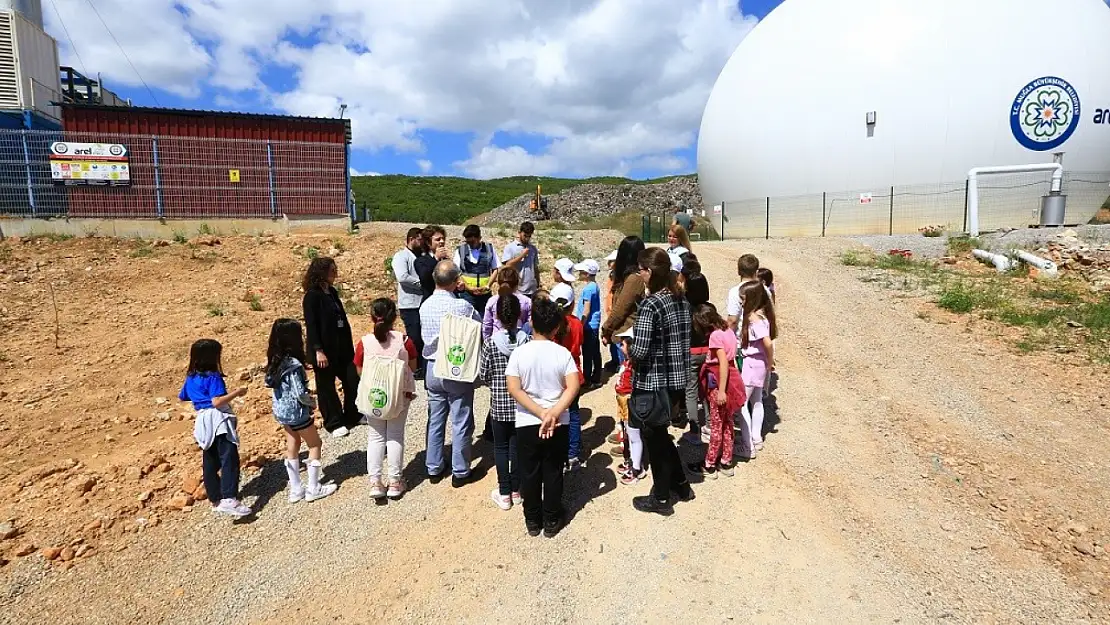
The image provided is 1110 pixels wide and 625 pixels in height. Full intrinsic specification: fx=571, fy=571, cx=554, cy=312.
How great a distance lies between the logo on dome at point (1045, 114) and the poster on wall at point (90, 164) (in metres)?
24.4

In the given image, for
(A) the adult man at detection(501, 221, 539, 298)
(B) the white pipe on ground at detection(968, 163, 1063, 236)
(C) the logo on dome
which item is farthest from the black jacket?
(C) the logo on dome

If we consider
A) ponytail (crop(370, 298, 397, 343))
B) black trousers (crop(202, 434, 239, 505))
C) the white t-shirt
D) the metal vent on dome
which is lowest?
black trousers (crop(202, 434, 239, 505))

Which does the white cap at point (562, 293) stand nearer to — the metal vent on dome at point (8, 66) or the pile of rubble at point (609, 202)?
the metal vent on dome at point (8, 66)

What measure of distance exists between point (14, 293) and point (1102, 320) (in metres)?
17.0

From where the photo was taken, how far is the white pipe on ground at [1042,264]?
1103 cm

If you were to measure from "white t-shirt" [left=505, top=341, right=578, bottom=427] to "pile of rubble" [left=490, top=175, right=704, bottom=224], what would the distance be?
3312 centimetres

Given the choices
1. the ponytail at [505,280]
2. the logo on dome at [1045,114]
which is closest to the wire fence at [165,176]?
the ponytail at [505,280]

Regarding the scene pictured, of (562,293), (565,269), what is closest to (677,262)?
(565,269)

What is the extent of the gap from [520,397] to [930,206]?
18769mm

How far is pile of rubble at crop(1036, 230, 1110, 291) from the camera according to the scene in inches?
416

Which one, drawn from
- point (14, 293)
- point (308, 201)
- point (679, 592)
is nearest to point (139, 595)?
point (679, 592)

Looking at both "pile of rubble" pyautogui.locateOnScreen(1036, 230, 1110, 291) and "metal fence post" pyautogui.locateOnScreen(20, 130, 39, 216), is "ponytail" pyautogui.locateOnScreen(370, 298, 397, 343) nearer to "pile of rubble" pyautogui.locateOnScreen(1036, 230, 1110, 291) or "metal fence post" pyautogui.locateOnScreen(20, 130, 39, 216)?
"pile of rubble" pyautogui.locateOnScreen(1036, 230, 1110, 291)

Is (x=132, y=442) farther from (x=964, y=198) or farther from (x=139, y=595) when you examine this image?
(x=964, y=198)

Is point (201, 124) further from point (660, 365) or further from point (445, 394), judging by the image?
point (660, 365)
